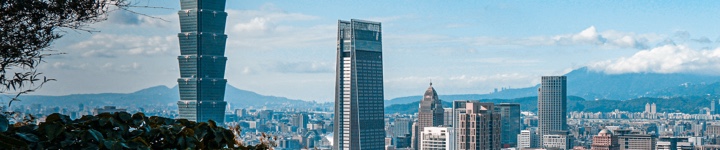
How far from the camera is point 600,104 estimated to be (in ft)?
485

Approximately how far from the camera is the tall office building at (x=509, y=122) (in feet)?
277

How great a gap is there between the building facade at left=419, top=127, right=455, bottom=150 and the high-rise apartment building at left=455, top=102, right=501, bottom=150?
3176mm

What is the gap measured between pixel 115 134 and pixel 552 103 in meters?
106

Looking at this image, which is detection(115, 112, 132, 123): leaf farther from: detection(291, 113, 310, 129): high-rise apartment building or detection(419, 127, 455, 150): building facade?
detection(291, 113, 310, 129): high-rise apartment building

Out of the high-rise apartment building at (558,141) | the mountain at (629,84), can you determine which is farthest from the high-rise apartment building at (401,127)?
the mountain at (629,84)

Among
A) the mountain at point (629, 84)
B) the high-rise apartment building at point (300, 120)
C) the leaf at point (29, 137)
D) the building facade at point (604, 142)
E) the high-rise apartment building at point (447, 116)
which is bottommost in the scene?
the building facade at point (604, 142)

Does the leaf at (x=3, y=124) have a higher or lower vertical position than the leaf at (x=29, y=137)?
higher

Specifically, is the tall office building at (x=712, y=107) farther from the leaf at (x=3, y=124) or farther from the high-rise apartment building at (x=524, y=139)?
the leaf at (x=3, y=124)

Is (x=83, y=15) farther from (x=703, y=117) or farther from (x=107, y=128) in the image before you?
(x=703, y=117)

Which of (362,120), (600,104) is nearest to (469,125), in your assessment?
(362,120)

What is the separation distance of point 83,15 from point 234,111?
91906mm

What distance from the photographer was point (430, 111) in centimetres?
7812

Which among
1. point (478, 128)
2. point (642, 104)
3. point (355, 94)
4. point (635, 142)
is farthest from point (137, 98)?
point (642, 104)

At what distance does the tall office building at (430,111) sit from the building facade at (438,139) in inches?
433
